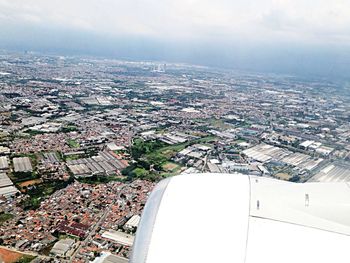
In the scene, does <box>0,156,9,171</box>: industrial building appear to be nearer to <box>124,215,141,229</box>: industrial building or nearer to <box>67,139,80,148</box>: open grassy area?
<box>67,139,80,148</box>: open grassy area

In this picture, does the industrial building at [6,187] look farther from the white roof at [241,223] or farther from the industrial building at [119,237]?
the white roof at [241,223]

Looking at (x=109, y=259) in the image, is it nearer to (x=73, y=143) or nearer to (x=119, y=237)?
(x=119, y=237)

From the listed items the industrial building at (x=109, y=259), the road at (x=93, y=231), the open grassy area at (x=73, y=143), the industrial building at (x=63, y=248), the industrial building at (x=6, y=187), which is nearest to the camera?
the industrial building at (x=109, y=259)

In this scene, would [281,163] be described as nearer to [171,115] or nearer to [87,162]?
[87,162]

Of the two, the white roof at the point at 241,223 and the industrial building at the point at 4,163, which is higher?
the white roof at the point at 241,223

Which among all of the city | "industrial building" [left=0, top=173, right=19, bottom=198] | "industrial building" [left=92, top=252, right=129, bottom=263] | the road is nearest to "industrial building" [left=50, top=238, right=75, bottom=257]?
the city

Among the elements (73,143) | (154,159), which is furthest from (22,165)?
(154,159)

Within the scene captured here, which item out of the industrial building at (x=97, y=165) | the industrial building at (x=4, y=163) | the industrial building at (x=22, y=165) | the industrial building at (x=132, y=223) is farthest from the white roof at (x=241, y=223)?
→ the industrial building at (x=4, y=163)

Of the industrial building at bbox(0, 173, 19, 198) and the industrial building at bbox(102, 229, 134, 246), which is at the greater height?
the industrial building at bbox(0, 173, 19, 198)

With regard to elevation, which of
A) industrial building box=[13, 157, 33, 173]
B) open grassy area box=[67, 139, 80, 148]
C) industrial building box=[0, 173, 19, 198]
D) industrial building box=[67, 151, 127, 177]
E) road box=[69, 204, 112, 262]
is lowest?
road box=[69, 204, 112, 262]

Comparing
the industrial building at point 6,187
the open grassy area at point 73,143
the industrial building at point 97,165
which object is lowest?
the industrial building at point 97,165
